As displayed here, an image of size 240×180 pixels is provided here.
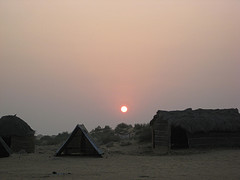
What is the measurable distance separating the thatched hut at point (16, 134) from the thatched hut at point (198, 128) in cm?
890

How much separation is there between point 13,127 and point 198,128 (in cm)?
1253

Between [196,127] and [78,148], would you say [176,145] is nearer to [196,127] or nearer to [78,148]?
[196,127]

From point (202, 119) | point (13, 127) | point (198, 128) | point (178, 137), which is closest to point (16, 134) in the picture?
point (13, 127)

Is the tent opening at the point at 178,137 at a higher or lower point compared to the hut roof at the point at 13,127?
lower

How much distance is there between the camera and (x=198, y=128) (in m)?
23.0

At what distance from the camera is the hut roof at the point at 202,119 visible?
23.2m

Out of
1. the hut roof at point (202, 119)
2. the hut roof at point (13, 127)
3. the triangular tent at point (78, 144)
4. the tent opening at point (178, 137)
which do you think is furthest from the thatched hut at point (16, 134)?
the tent opening at point (178, 137)

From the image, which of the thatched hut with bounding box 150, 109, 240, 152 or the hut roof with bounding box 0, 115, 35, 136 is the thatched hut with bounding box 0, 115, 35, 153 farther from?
the thatched hut with bounding box 150, 109, 240, 152

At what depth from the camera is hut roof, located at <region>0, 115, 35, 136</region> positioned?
25297 millimetres

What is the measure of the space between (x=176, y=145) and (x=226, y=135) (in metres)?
4.41

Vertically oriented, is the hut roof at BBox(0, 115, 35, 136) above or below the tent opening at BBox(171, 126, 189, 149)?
above

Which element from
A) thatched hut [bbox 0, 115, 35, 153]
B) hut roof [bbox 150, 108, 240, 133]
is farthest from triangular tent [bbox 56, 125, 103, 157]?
thatched hut [bbox 0, 115, 35, 153]

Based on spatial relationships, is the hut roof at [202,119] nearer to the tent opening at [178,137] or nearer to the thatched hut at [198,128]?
the thatched hut at [198,128]

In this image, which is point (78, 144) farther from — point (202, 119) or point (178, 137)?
point (178, 137)
